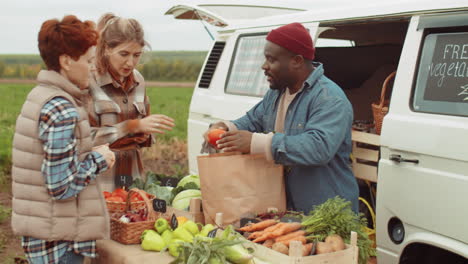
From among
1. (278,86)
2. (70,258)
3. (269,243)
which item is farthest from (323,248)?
(70,258)

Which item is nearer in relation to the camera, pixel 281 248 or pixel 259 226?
pixel 281 248

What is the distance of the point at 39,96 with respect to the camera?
2945 mm

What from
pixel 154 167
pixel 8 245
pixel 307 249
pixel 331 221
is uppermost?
pixel 331 221

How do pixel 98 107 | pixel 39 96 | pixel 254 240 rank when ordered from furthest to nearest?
pixel 98 107 < pixel 254 240 < pixel 39 96

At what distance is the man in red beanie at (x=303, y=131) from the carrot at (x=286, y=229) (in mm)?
319

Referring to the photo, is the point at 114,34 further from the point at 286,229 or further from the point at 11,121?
the point at 11,121

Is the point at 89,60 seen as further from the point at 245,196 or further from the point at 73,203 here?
the point at 245,196

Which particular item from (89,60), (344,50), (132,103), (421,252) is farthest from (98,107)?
(344,50)

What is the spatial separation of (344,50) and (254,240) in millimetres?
3674

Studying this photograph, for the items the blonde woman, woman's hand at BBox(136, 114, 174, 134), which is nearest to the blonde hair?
the blonde woman

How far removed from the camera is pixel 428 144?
3.67 metres

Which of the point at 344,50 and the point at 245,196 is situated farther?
the point at 344,50

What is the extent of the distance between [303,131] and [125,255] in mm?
1138

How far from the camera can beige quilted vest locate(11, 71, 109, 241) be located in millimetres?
2932
